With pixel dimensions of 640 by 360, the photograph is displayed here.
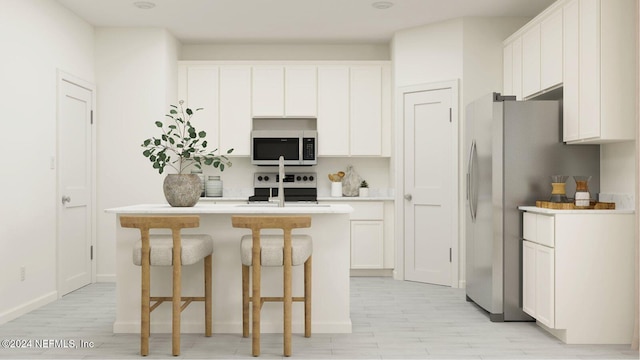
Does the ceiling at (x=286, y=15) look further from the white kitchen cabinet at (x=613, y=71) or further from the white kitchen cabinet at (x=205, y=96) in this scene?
the white kitchen cabinet at (x=613, y=71)

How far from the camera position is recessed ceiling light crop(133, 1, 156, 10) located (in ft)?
17.1

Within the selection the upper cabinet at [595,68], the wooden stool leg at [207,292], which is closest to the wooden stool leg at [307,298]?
the wooden stool leg at [207,292]

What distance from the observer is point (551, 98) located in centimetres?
479

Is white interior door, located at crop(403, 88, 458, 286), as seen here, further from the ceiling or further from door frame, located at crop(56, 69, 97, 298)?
door frame, located at crop(56, 69, 97, 298)

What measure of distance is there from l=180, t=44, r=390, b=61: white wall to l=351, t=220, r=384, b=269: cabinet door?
6.70 ft

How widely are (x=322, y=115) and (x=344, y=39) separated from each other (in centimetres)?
92

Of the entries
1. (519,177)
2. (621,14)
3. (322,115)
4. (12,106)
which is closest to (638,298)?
(519,177)

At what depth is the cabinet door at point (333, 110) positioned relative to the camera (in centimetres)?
651

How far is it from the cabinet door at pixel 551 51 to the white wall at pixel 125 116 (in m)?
3.73

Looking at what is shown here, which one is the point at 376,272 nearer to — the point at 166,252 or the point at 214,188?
the point at 214,188

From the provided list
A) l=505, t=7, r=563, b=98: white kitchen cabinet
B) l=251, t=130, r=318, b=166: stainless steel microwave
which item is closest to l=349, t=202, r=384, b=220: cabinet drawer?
l=251, t=130, r=318, b=166: stainless steel microwave

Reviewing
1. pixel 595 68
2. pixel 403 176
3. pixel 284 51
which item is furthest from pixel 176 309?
pixel 284 51

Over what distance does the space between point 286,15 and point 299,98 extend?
112 centimetres

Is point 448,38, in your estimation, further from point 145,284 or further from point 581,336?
point 145,284
